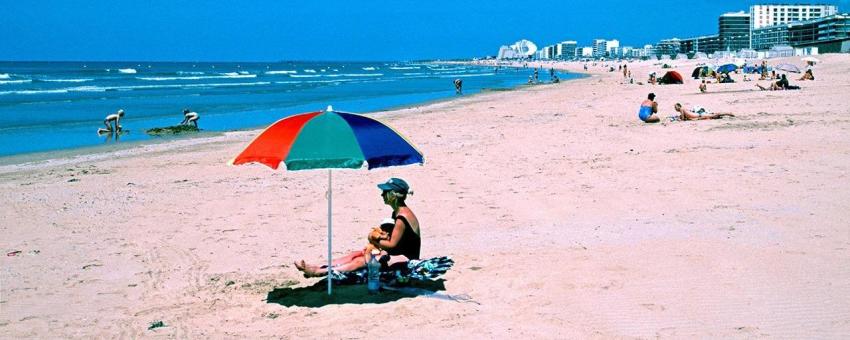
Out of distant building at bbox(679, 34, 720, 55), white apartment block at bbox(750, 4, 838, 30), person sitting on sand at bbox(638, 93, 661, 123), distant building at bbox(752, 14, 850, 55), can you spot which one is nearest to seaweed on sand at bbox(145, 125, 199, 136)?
person sitting on sand at bbox(638, 93, 661, 123)

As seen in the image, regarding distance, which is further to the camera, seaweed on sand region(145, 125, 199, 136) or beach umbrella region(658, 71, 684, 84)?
beach umbrella region(658, 71, 684, 84)

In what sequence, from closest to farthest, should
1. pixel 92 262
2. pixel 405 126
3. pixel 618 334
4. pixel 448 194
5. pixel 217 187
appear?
1. pixel 618 334
2. pixel 92 262
3. pixel 448 194
4. pixel 217 187
5. pixel 405 126

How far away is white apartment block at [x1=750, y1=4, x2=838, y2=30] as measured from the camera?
158000 millimetres

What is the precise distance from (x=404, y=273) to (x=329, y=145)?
1490 mm

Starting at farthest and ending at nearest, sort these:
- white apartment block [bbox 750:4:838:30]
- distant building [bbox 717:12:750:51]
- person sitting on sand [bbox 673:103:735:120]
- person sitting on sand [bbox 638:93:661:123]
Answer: white apartment block [bbox 750:4:838:30], distant building [bbox 717:12:750:51], person sitting on sand [bbox 638:93:661:123], person sitting on sand [bbox 673:103:735:120]

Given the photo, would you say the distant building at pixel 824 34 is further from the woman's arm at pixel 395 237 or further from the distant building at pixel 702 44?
the woman's arm at pixel 395 237

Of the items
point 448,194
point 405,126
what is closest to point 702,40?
point 405,126

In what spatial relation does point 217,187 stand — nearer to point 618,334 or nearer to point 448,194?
point 448,194

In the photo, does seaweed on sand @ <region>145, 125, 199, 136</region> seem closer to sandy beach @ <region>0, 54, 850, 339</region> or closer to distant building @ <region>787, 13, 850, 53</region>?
sandy beach @ <region>0, 54, 850, 339</region>

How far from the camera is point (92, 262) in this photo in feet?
23.8

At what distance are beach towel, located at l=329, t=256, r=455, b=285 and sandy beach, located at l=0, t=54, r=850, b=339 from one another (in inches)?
6.1

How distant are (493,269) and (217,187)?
20.3ft

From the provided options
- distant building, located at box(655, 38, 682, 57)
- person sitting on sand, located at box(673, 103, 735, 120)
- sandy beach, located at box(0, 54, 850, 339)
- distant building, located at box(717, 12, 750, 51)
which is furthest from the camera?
distant building, located at box(655, 38, 682, 57)

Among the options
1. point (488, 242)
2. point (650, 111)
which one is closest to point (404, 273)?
point (488, 242)
